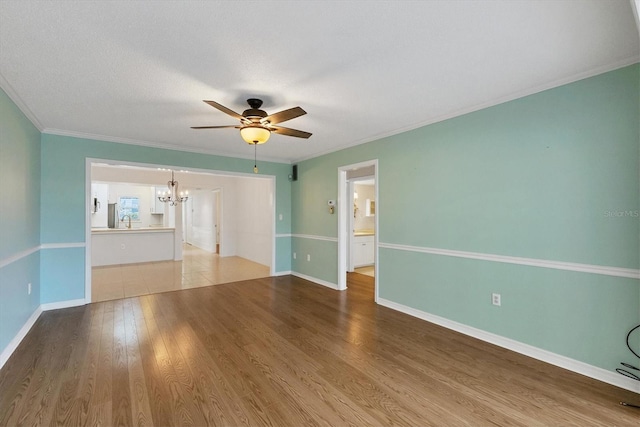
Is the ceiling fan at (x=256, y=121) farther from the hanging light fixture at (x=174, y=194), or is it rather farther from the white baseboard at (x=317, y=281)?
the hanging light fixture at (x=174, y=194)

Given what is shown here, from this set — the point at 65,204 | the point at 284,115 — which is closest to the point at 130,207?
the point at 65,204

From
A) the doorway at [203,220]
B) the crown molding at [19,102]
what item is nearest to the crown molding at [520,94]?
the crown molding at [19,102]

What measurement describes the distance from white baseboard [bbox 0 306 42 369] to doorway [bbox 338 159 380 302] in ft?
13.0

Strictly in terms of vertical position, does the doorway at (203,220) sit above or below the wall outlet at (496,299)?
above

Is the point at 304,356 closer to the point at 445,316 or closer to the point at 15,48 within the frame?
the point at 445,316

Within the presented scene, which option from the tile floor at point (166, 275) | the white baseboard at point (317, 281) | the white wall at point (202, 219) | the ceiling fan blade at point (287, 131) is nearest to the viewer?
the ceiling fan blade at point (287, 131)

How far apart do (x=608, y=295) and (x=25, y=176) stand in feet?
18.9

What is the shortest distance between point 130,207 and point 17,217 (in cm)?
763

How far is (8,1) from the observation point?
155cm

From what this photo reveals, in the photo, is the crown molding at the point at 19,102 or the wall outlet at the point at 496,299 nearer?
the crown molding at the point at 19,102

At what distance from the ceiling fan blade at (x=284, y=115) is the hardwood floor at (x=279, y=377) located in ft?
7.25

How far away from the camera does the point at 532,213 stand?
2.67 m

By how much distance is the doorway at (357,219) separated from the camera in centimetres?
444

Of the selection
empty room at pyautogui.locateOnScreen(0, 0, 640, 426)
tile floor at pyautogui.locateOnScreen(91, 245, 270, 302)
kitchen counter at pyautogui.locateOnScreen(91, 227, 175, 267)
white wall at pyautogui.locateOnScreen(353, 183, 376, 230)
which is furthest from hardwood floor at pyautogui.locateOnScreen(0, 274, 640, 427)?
white wall at pyautogui.locateOnScreen(353, 183, 376, 230)
